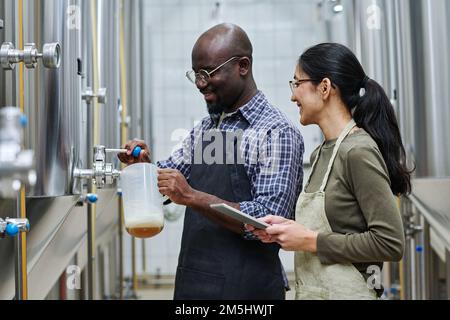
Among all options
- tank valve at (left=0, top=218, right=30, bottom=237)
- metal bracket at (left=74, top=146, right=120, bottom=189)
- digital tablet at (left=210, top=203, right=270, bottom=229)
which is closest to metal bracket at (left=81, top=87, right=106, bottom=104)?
metal bracket at (left=74, top=146, right=120, bottom=189)

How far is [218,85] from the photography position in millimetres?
1614

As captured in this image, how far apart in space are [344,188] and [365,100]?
0.66ft

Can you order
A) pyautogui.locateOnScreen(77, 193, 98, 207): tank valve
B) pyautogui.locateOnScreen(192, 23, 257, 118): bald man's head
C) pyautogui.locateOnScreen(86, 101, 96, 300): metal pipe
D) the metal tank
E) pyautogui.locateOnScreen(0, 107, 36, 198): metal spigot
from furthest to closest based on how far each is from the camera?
pyautogui.locateOnScreen(86, 101, 96, 300): metal pipe
pyautogui.locateOnScreen(77, 193, 98, 207): tank valve
pyautogui.locateOnScreen(192, 23, 257, 118): bald man's head
the metal tank
pyautogui.locateOnScreen(0, 107, 36, 198): metal spigot

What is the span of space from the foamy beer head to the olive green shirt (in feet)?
1.26

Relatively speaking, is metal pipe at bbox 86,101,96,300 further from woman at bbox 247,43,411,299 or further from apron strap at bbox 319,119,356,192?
apron strap at bbox 319,119,356,192

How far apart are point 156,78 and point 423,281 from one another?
9.71 ft

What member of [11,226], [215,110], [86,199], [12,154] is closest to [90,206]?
[86,199]

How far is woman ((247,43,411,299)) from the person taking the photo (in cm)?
123

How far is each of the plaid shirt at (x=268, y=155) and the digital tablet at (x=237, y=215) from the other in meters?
0.16

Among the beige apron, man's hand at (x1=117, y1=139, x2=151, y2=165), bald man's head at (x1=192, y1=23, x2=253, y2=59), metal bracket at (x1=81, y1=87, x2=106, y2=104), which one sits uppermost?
bald man's head at (x1=192, y1=23, x2=253, y2=59)

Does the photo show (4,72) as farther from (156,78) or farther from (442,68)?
(156,78)

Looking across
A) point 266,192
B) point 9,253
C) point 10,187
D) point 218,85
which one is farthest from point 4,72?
point 10,187

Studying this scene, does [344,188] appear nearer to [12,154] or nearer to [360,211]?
[360,211]

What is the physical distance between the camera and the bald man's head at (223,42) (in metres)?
1.62
